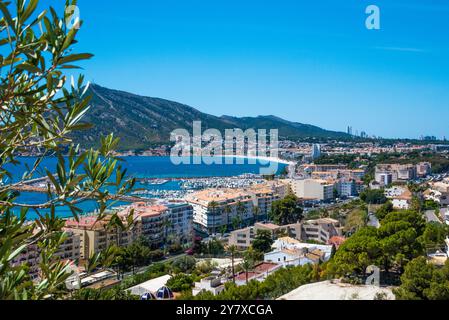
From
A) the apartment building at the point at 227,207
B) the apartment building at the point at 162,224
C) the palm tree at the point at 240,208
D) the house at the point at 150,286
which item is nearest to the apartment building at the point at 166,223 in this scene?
the apartment building at the point at 162,224

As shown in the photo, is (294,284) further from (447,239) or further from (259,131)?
(259,131)

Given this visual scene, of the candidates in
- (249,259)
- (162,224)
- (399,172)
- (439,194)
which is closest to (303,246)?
(249,259)

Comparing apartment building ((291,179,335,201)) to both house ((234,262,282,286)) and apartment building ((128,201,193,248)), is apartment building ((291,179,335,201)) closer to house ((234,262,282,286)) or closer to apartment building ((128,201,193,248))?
apartment building ((128,201,193,248))

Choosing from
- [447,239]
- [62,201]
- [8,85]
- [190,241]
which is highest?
[8,85]

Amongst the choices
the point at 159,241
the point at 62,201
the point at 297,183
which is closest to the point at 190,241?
the point at 159,241

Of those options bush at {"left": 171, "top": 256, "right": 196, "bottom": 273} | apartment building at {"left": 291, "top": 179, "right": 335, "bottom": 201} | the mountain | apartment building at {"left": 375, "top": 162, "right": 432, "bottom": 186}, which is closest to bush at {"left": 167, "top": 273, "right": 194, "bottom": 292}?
bush at {"left": 171, "top": 256, "right": 196, "bottom": 273}

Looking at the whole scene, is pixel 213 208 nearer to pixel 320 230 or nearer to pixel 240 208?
pixel 240 208
